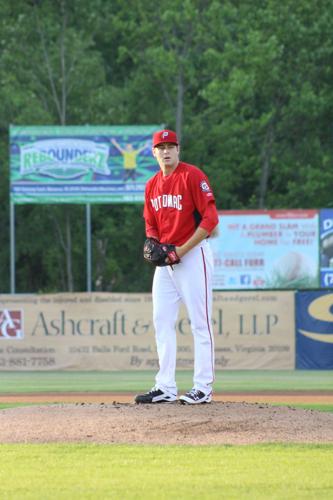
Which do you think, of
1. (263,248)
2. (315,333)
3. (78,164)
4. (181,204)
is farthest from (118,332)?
(181,204)

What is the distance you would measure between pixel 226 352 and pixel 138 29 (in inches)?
811

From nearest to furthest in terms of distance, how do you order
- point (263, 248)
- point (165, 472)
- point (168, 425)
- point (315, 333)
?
point (165, 472) → point (168, 425) → point (315, 333) → point (263, 248)

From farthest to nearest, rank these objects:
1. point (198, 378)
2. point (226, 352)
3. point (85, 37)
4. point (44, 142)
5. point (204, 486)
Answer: point (85, 37) < point (44, 142) < point (226, 352) < point (198, 378) < point (204, 486)

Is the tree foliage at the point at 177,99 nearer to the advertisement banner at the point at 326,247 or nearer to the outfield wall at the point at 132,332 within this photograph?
the advertisement banner at the point at 326,247

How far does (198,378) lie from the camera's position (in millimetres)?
9578

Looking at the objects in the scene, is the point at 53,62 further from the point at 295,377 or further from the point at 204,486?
the point at 204,486

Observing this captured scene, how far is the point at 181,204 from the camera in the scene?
9.44 metres

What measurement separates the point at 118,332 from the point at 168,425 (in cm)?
1446

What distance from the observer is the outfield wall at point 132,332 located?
23219mm

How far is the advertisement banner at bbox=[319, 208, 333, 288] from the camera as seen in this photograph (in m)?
27.7

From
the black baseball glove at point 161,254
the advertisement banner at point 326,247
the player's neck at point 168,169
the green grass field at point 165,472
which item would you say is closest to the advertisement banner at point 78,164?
the advertisement banner at point 326,247

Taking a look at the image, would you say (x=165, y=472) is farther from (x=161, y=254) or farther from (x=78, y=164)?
(x=78, y=164)

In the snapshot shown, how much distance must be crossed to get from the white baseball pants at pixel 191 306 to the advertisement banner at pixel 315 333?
13748 millimetres

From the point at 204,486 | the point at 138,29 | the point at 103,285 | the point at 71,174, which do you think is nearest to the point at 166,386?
the point at 204,486
